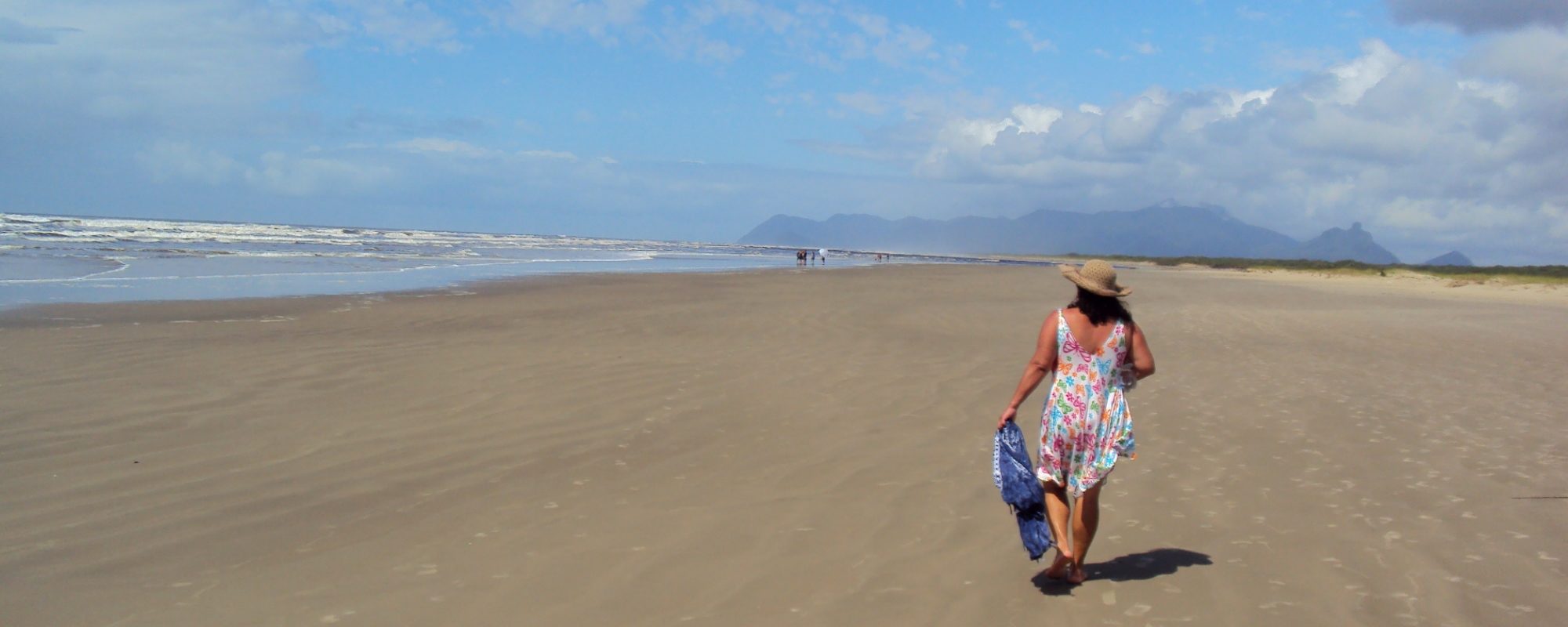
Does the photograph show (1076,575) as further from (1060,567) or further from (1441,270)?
(1441,270)

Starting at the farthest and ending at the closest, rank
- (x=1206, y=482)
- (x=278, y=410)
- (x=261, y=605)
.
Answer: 1. (x=278, y=410)
2. (x=1206, y=482)
3. (x=261, y=605)

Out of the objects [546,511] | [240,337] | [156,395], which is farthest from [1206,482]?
[240,337]

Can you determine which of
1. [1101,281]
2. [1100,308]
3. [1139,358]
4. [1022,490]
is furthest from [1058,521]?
[1101,281]

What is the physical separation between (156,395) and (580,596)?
6141 millimetres

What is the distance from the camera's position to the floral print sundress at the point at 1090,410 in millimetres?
4562

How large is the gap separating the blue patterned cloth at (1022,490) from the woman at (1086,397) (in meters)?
0.08

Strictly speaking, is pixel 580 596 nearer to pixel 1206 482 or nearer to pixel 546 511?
pixel 546 511

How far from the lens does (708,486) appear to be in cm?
641

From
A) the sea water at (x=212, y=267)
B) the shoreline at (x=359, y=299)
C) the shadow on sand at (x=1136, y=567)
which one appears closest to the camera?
the shadow on sand at (x=1136, y=567)

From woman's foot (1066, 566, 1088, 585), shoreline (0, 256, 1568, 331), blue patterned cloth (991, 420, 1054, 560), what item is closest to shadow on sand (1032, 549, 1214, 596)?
woman's foot (1066, 566, 1088, 585)

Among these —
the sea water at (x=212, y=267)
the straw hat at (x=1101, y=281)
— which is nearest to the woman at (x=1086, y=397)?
the straw hat at (x=1101, y=281)

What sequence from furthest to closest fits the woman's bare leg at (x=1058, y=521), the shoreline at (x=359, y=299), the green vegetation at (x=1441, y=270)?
1. the green vegetation at (x=1441, y=270)
2. the shoreline at (x=359, y=299)
3. the woman's bare leg at (x=1058, y=521)

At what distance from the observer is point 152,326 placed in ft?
43.2

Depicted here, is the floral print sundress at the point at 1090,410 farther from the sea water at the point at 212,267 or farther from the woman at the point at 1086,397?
the sea water at the point at 212,267
